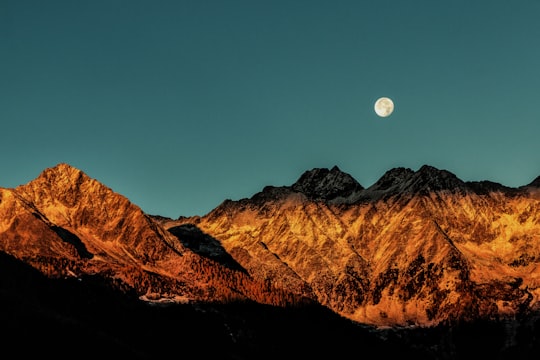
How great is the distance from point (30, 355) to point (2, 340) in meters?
9.04

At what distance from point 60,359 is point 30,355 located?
27.5 feet

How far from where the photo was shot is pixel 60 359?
655 feet

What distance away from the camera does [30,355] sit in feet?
640

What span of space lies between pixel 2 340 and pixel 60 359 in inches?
632

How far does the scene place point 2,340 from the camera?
197000 mm
